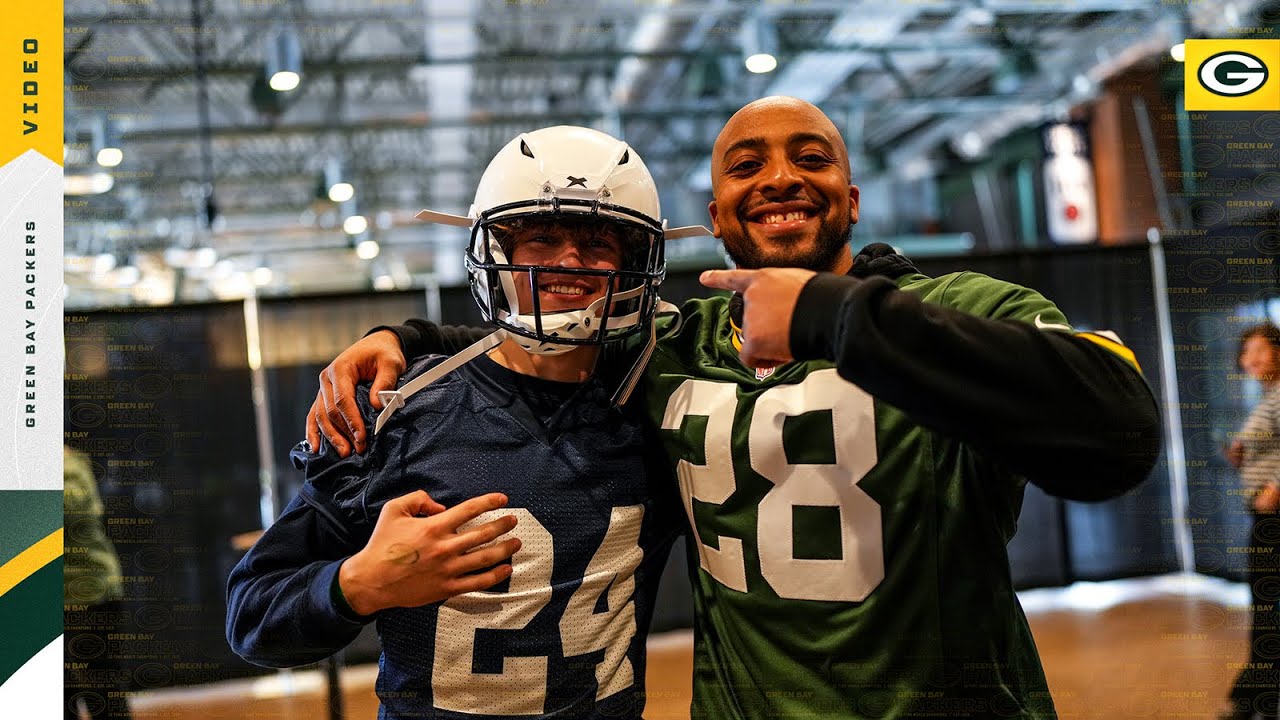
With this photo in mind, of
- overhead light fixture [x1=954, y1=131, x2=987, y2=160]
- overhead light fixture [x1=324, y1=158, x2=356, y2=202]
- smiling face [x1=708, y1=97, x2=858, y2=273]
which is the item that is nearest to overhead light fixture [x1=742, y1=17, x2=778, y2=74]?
smiling face [x1=708, y1=97, x2=858, y2=273]

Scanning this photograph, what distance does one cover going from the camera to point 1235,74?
1.53 m

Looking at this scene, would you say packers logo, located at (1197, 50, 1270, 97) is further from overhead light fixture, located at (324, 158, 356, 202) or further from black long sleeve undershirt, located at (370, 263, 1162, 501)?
overhead light fixture, located at (324, 158, 356, 202)

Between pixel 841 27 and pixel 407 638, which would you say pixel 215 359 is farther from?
pixel 841 27

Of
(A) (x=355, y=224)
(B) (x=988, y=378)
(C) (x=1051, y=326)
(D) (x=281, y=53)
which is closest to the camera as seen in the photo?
(B) (x=988, y=378)

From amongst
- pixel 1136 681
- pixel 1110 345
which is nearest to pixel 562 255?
pixel 1110 345

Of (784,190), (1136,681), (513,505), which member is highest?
(784,190)

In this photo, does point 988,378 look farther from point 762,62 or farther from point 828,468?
point 762,62

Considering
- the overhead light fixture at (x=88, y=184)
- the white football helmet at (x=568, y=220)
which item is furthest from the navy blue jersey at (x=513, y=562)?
the overhead light fixture at (x=88, y=184)

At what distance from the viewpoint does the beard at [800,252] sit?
4.42 feet

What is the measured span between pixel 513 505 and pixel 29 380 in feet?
3.08

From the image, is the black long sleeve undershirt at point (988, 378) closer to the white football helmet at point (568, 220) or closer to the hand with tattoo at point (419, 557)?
the white football helmet at point (568, 220)

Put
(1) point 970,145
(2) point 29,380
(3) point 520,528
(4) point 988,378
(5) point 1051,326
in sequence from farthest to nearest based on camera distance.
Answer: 1. (1) point 970,145
2. (2) point 29,380
3. (3) point 520,528
4. (5) point 1051,326
5. (4) point 988,378

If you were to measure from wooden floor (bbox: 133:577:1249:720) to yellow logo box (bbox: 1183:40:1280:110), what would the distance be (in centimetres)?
90

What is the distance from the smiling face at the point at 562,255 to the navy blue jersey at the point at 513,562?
6.0 inches
